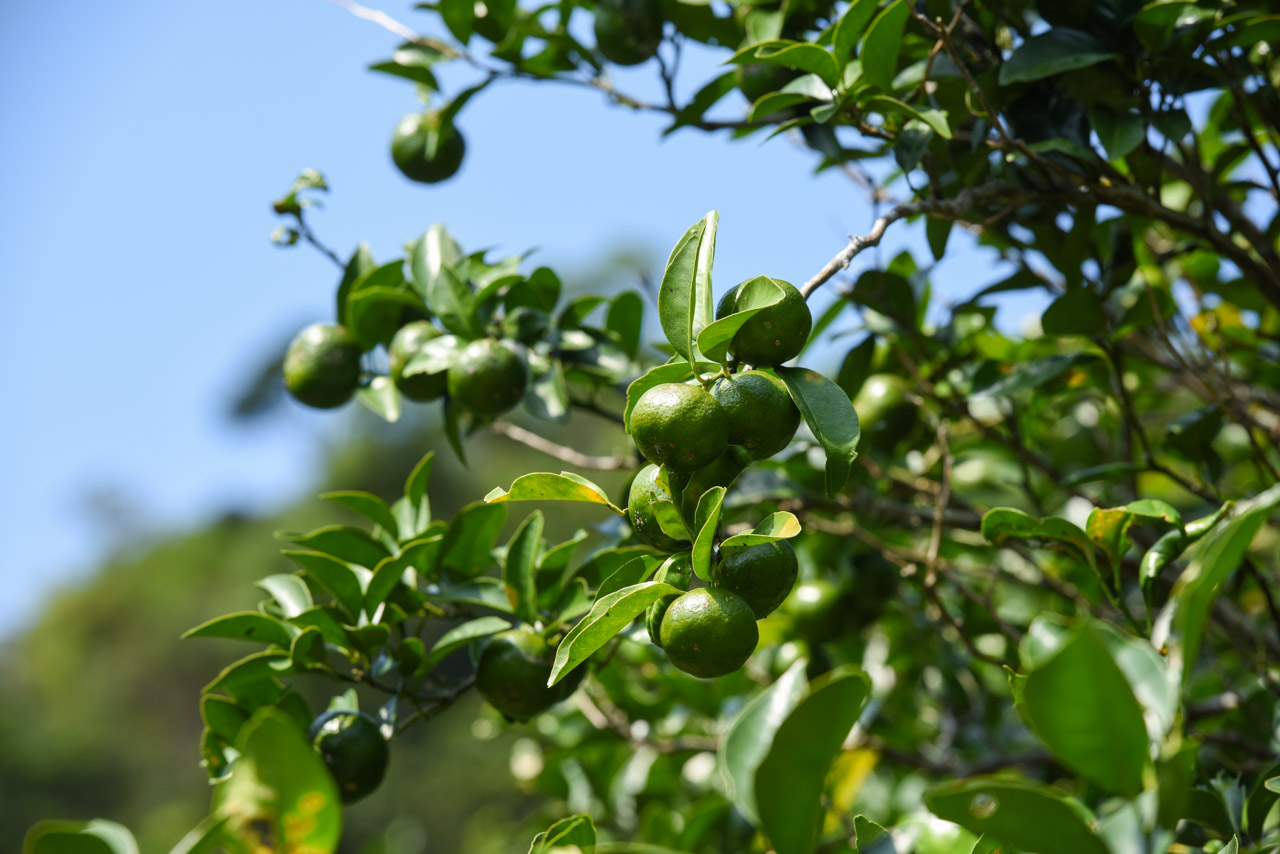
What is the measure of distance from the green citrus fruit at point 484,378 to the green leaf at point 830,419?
51 centimetres

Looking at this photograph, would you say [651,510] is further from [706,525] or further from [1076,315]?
[1076,315]

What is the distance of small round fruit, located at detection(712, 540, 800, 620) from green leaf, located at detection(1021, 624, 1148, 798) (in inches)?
11.0

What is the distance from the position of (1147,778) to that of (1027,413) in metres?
1.11

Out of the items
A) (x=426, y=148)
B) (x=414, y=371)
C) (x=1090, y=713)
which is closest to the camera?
(x=1090, y=713)

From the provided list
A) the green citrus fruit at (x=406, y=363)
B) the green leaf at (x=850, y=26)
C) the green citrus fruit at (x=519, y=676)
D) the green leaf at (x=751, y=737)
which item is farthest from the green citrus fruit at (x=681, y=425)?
the green citrus fruit at (x=406, y=363)

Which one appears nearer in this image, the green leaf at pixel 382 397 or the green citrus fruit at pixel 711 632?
the green citrus fruit at pixel 711 632

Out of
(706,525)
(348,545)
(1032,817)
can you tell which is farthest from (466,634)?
(1032,817)

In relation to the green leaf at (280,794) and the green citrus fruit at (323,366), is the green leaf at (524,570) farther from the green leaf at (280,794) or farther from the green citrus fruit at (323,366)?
the green leaf at (280,794)

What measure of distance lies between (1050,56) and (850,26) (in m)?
0.23

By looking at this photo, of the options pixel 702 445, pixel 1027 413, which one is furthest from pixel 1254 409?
pixel 702 445

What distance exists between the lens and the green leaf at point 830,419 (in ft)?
2.14

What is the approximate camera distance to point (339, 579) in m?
0.98

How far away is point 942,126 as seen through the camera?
91cm

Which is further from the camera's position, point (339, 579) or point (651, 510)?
point (339, 579)
